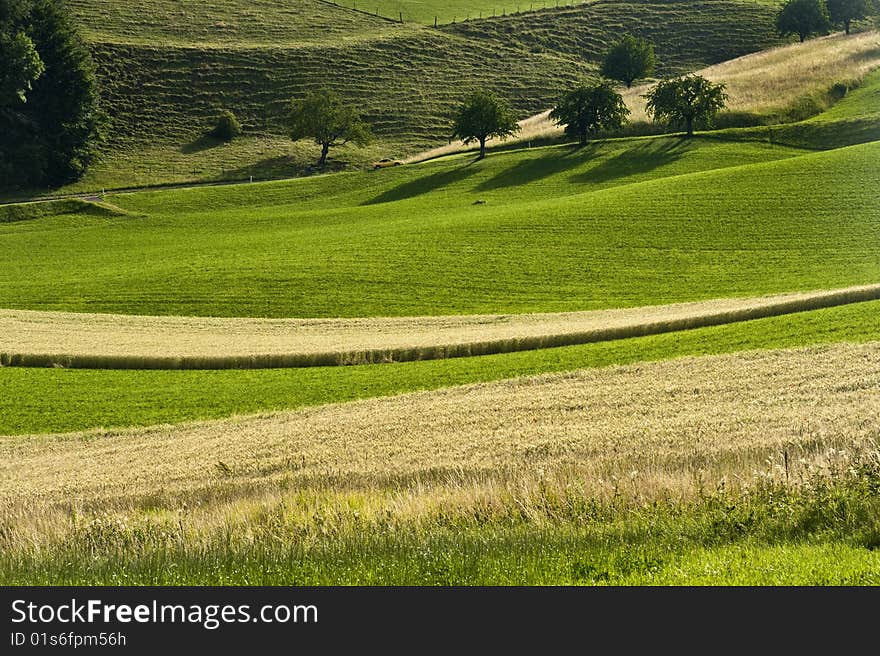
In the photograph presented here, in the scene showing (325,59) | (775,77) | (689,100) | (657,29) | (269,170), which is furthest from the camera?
(657,29)

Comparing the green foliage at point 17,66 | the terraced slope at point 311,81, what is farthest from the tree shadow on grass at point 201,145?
the green foliage at point 17,66

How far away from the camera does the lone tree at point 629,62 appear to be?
111m

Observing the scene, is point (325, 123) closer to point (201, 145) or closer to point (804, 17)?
point (201, 145)

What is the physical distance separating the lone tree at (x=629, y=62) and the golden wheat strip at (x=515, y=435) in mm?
96103

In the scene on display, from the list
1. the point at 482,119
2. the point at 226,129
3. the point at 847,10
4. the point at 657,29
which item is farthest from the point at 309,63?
the point at 847,10

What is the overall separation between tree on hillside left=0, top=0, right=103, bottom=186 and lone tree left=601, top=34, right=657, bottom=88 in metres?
56.8

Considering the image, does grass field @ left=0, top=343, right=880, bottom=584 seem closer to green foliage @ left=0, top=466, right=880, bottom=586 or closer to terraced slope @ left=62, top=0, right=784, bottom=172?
green foliage @ left=0, top=466, right=880, bottom=586

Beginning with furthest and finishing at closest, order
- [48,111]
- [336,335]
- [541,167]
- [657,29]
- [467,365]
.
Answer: [657,29] → [48,111] → [541,167] → [336,335] → [467,365]

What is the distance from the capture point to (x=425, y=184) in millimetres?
77375

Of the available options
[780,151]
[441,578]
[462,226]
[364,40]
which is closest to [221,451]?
[441,578]

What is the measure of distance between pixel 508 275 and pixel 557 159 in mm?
36936

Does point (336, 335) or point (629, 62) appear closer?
point (336, 335)

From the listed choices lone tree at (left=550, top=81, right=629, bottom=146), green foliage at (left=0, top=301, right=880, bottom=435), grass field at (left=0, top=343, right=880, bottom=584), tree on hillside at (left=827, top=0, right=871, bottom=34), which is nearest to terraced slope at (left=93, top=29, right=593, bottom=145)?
lone tree at (left=550, top=81, right=629, bottom=146)

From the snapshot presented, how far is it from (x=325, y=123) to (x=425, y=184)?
17.6 metres
